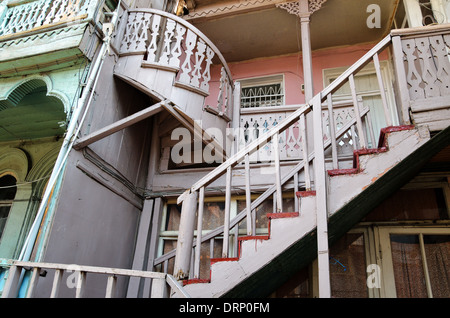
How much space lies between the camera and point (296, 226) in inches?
125

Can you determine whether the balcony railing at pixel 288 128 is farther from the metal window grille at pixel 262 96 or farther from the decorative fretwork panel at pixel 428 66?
the metal window grille at pixel 262 96

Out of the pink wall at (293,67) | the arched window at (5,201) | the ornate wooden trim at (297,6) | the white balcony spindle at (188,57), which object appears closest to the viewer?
the white balcony spindle at (188,57)

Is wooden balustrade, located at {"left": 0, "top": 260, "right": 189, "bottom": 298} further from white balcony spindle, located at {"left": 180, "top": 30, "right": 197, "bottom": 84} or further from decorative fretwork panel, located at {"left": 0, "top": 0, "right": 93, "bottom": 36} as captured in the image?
decorative fretwork panel, located at {"left": 0, "top": 0, "right": 93, "bottom": 36}

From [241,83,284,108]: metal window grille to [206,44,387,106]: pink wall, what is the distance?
0.90 feet

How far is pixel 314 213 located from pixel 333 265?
2314mm

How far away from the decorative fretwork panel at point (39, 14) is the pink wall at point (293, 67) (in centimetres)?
376

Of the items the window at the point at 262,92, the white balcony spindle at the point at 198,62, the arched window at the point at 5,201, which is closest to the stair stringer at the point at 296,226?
the white balcony spindle at the point at 198,62

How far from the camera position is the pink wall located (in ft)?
26.2

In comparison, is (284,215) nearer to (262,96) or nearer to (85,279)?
(85,279)

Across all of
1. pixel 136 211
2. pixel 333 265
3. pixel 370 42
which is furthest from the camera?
pixel 370 42

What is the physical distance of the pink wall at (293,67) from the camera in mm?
7996

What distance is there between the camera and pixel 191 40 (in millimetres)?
5625

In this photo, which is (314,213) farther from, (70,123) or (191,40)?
(191,40)
